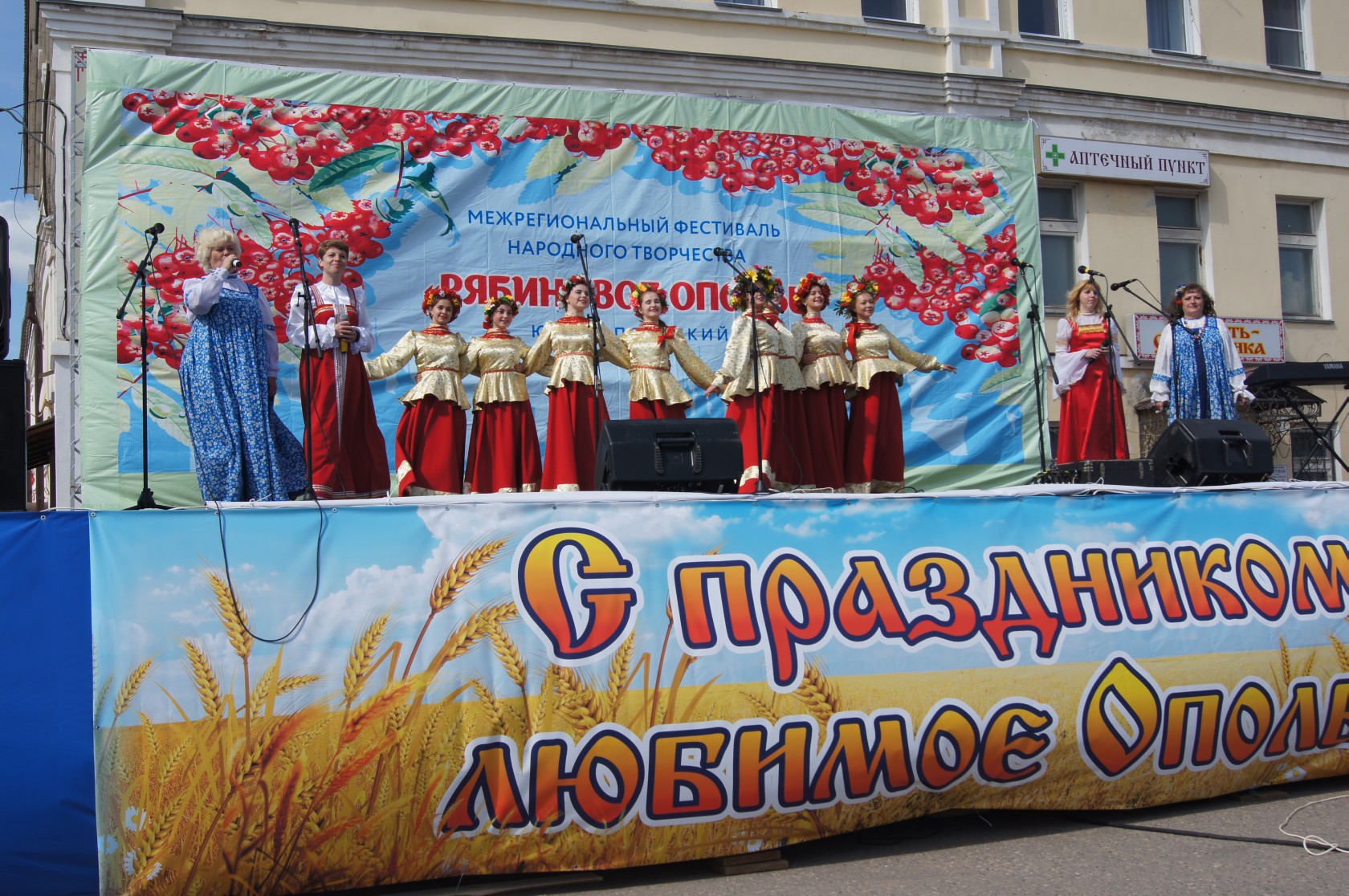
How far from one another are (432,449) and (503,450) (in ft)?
1.41

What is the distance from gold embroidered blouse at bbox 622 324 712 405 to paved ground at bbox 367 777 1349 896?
141 inches

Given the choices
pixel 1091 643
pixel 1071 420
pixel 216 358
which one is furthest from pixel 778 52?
pixel 1091 643

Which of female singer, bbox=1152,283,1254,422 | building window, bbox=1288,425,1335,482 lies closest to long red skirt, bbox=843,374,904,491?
female singer, bbox=1152,283,1254,422

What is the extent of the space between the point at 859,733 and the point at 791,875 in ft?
1.63

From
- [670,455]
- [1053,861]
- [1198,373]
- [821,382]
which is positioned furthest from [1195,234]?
[1053,861]

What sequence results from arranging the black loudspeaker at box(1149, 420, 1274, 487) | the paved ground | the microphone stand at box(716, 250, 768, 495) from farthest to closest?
1. the microphone stand at box(716, 250, 768, 495)
2. the black loudspeaker at box(1149, 420, 1274, 487)
3. the paved ground

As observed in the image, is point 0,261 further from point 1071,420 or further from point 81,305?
point 1071,420

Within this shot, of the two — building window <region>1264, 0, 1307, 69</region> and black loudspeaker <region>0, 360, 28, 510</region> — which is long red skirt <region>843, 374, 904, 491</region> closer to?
black loudspeaker <region>0, 360, 28, 510</region>

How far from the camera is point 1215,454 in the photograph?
541cm

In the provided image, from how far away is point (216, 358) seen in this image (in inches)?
218

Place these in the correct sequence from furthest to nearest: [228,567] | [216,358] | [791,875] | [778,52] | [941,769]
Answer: [778,52], [216,358], [941,769], [791,875], [228,567]

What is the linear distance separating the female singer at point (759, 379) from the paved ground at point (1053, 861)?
305cm

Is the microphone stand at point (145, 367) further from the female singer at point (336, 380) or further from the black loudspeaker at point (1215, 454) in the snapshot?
the black loudspeaker at point (1215, 454)

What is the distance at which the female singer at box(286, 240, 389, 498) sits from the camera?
258 inches
